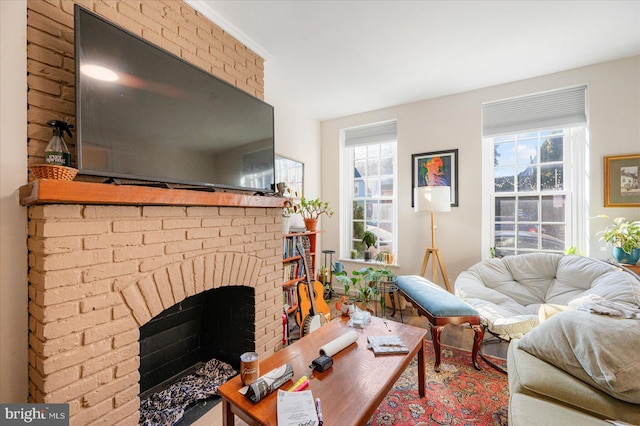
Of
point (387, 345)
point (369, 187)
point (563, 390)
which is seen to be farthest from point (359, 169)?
point (563, 390)

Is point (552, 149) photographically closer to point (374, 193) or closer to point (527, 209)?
point (527, 209)

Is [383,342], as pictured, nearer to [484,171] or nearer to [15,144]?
[15,144]

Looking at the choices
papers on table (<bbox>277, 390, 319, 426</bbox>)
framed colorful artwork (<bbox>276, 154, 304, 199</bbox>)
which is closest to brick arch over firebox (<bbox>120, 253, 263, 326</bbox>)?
papers on table (<bbox>277, 390, 319, 426</bbox>)

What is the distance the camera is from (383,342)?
5.18 feet

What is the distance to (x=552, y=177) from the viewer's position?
288 cm

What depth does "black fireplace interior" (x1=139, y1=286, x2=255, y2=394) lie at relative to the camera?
175 cm

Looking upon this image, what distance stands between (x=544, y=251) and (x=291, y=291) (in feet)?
9.31

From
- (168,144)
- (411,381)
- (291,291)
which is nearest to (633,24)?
(411,381)

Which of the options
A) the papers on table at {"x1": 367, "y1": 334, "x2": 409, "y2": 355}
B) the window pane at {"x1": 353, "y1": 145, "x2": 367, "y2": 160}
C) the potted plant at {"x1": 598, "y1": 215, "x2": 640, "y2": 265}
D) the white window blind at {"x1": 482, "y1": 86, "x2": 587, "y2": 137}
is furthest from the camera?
the window pane at {"x1": 353, "y1": 145, "x2": 367, "y2": 160}

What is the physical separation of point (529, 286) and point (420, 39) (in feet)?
8.21

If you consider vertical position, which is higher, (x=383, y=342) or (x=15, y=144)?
(x=15, y=144)

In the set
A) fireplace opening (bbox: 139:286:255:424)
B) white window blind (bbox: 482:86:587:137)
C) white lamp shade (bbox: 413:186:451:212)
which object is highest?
white window blind (bbox: 482:86:587:137)

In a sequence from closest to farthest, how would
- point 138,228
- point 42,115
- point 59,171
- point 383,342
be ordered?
point 59,171, point 42,115, point 138,228, point 383,342

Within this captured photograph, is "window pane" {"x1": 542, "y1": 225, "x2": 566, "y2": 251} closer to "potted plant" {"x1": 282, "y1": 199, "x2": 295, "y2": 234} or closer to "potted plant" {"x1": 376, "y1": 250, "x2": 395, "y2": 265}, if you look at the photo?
"potted plant" {"x1": 376, "y1": 250, "x2": 395, "y2": 265}
